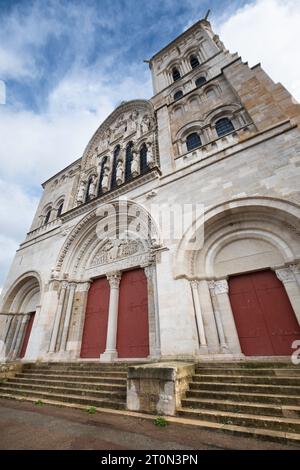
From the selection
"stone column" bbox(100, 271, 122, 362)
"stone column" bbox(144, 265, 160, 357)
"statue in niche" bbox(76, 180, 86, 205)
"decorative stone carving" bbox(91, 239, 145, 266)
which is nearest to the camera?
"stone column" bbox(144, 265, 160, 357)

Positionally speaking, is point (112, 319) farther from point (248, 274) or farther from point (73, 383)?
point (248, 274)

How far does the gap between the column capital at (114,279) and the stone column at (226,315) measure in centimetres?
389

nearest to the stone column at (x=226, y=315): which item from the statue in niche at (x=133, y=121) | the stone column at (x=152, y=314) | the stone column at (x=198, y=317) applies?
the stone column at (x=198, y=317)

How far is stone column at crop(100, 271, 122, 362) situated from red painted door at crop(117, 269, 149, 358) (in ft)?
0.52

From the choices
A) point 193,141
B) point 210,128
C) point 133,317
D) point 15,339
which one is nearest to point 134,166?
point 193,141

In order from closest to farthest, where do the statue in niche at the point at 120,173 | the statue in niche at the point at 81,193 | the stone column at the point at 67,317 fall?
the stone column at the point at 67,317 → the statue in niche at the point at 120,173 → the statue in niche at the point at 81,193

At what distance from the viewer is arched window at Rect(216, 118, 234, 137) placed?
9.01 m

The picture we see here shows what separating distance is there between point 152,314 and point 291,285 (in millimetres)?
4173

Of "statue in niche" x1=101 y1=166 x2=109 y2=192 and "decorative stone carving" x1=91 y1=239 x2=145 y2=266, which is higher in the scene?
"statue in niche" x1=101 y1=166 x2=109 y2=192

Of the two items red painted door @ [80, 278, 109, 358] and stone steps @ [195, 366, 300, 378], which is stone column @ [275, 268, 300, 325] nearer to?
stone steps @ [195, 366, 300, 378]

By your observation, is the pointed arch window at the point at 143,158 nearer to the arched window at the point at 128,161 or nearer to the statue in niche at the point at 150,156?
the statue in niche at the point at 150,156

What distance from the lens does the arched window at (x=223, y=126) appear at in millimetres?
9008

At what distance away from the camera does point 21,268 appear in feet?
37.1

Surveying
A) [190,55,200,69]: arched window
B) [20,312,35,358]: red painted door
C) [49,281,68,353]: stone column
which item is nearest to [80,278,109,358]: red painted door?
[49,281,68,353]: stone column
